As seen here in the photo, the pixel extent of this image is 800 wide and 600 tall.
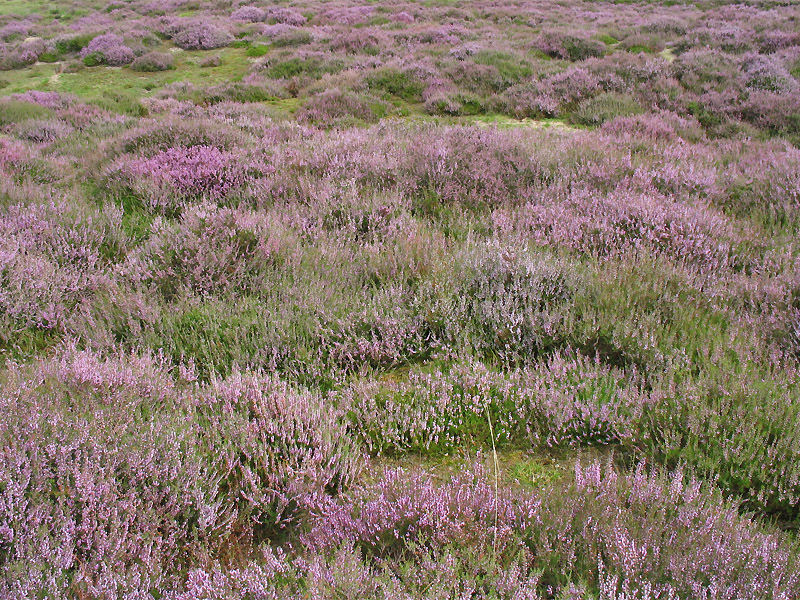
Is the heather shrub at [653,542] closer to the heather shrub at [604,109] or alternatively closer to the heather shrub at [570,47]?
the heather shrub at [604,109]

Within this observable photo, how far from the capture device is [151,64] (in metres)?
13.3

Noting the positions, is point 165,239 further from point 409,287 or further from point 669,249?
point 669,249

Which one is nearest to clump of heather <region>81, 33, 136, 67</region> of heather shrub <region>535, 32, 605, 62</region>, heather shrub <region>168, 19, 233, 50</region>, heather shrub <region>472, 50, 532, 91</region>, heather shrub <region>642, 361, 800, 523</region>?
heather shrub <region>168, 19, 233, 50</region>

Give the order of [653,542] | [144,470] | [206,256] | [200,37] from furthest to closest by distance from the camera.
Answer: [200,37] → [206,256] → [144,470] → [653,542]

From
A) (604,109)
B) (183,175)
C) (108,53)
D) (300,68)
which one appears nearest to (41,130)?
(183,175)

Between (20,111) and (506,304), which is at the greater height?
(20,111)

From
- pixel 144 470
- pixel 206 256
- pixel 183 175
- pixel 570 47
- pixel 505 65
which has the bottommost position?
pixel 144 470

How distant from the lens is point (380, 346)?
2.85m

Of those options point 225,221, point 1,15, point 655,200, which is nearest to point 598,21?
point 655,200

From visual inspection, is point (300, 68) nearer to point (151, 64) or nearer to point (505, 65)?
point (151, 64)

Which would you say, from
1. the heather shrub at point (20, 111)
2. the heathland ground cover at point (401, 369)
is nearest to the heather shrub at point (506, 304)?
the heathland ground cover at point (401, 369)

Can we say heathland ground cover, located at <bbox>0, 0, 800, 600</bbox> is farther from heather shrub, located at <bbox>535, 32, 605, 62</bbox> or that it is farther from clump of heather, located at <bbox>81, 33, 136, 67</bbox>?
clump of heather, located at <bbox>81, 33, 136, 67</bbox>

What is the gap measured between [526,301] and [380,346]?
959 millimetres

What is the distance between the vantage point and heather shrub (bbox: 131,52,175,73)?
43.7 ft
